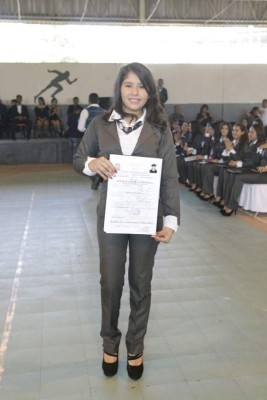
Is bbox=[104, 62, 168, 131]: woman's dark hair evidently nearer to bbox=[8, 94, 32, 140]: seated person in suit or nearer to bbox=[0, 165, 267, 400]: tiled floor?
bbox=[0, 165, 267, 400]: tiled floor

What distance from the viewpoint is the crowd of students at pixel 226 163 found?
5.11 m

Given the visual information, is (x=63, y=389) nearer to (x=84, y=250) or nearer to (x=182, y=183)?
(x=84, y=250)

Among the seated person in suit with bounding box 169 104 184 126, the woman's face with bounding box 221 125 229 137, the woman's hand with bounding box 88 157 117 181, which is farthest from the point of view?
the seated person in suit with bounding box 169 104 184 126

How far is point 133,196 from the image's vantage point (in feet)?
5.85

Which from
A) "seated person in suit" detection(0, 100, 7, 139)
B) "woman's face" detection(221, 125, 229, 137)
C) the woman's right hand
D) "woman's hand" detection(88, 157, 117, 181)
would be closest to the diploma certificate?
"woman's hand" detection(88, 157, 117, 181)

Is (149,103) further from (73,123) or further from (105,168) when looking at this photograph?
(73,123)

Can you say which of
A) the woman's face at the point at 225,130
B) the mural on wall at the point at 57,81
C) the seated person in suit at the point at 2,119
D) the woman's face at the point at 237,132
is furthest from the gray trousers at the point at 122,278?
the mural on wall at the point at 57,81

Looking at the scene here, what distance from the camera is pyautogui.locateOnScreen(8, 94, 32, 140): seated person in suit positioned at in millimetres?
9859

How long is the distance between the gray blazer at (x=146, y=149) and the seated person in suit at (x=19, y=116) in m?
8.34

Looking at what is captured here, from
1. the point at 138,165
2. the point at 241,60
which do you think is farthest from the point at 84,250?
the point at 241,60

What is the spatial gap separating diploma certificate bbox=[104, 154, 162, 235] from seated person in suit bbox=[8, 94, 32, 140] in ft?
28.0

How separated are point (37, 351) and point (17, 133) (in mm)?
8537

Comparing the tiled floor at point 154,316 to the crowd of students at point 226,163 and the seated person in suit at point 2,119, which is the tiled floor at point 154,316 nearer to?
the crowd of students at point 226,163

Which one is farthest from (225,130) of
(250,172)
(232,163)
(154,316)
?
(154,316)
